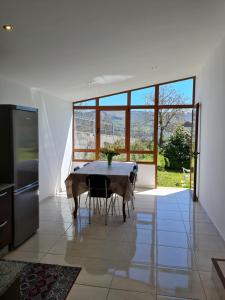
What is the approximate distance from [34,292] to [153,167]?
16.8 ft

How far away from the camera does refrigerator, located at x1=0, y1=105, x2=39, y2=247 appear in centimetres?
325

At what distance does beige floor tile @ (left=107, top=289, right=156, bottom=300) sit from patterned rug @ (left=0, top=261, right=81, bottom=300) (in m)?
0.44

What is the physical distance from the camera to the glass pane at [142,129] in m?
7.26

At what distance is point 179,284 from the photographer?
2699 mm

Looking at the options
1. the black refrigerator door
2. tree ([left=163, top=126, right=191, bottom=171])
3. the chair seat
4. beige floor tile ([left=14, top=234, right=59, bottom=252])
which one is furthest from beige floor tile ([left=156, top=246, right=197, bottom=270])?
tree ([left=163, top=126, right=191, bottom=171])

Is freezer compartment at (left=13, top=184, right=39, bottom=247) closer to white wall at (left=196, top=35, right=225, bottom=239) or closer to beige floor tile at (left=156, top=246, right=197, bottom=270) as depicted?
beige floor tile at (left=156, top=246, right=197, bottom=270)

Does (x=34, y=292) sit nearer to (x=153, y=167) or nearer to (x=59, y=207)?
(x=59, y=207)

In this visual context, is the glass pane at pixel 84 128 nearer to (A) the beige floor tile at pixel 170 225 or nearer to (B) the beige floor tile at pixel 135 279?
(A) the beige floor tile at pixel 170 225

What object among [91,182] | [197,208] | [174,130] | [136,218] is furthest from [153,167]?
[91,182]

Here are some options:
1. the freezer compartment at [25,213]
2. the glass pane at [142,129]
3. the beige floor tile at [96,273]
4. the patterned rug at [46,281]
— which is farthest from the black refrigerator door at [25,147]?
the glass pane at [142,129]

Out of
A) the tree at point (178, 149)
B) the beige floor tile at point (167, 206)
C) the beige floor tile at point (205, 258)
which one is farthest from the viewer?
the tree at point (178, 149)

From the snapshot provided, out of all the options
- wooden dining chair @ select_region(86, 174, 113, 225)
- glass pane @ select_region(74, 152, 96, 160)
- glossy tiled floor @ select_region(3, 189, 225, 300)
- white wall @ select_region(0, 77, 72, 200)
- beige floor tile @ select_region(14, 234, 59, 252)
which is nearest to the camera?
glossy tiled floor @ select_region(3, 189, 225, 300)

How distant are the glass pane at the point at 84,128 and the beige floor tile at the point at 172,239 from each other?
4145 mm

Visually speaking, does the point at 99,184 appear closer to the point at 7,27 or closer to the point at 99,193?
the point at 99,193
